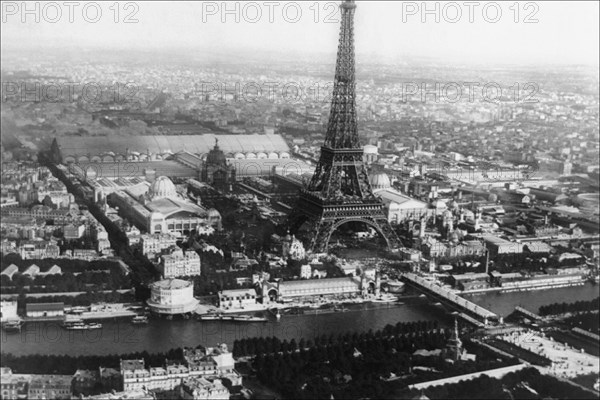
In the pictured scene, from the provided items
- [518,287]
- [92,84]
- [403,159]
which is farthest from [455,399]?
[403,159]

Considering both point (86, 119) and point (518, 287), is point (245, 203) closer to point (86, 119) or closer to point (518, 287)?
point (86, 119)

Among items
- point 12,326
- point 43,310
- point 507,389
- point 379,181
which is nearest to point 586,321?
point 507,389

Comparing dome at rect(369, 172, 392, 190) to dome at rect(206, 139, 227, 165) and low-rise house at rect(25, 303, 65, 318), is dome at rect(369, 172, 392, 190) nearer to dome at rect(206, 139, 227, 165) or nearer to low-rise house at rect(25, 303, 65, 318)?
dome at rect(206, 139, 227, 165)

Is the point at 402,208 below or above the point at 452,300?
above

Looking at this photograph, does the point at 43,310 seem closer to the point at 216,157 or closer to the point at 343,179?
the point at 343,179

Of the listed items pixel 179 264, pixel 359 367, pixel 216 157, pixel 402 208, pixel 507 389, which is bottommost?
pixel 507 389

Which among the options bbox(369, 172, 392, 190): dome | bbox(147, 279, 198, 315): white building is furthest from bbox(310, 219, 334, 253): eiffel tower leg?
bbox(369, 172, 392, 190): dome

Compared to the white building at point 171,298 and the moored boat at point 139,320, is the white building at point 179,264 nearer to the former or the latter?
the white building at point 171,298
